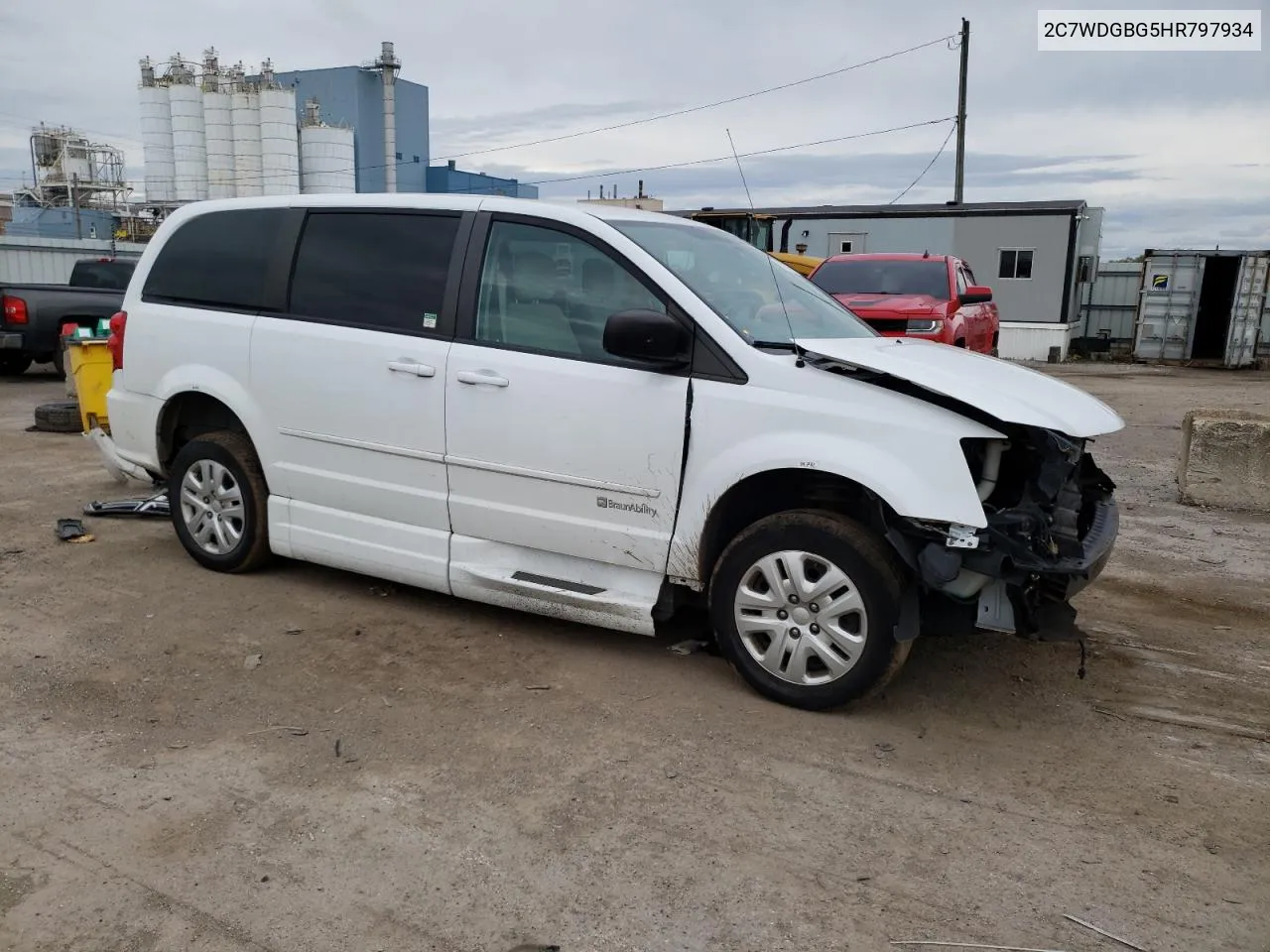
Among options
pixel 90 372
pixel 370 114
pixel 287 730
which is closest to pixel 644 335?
pixel 287 730

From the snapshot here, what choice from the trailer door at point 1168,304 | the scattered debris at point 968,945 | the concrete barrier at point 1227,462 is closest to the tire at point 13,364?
the concrete barrier at point 1227,462

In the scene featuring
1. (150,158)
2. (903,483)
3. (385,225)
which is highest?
(150,158)

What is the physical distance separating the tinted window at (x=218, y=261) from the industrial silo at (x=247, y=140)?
46.1 metres

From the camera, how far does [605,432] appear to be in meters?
4.18

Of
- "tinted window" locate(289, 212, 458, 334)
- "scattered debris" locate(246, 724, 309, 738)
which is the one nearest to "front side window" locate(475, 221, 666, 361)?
"tinted window" locate(289, 212, 458, 334)

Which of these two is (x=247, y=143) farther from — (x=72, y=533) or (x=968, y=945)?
(x=968, y=945)

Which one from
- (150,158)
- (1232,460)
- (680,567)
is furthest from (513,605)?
(150,158)

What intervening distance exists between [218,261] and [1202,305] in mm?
26839

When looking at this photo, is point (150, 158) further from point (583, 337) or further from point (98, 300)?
point (583, 337)

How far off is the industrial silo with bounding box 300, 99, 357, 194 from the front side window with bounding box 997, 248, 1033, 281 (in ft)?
113

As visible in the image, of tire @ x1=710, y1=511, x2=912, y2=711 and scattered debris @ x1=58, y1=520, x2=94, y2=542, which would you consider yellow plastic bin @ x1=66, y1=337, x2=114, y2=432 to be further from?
tire @ x1=710, y1=511, x2=912, y2=711

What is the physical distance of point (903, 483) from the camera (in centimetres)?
366

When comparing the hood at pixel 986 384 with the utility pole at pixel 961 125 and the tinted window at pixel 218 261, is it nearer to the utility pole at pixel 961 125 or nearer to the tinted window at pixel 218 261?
the tinted window at pixel 218 261

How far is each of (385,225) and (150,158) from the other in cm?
5208
